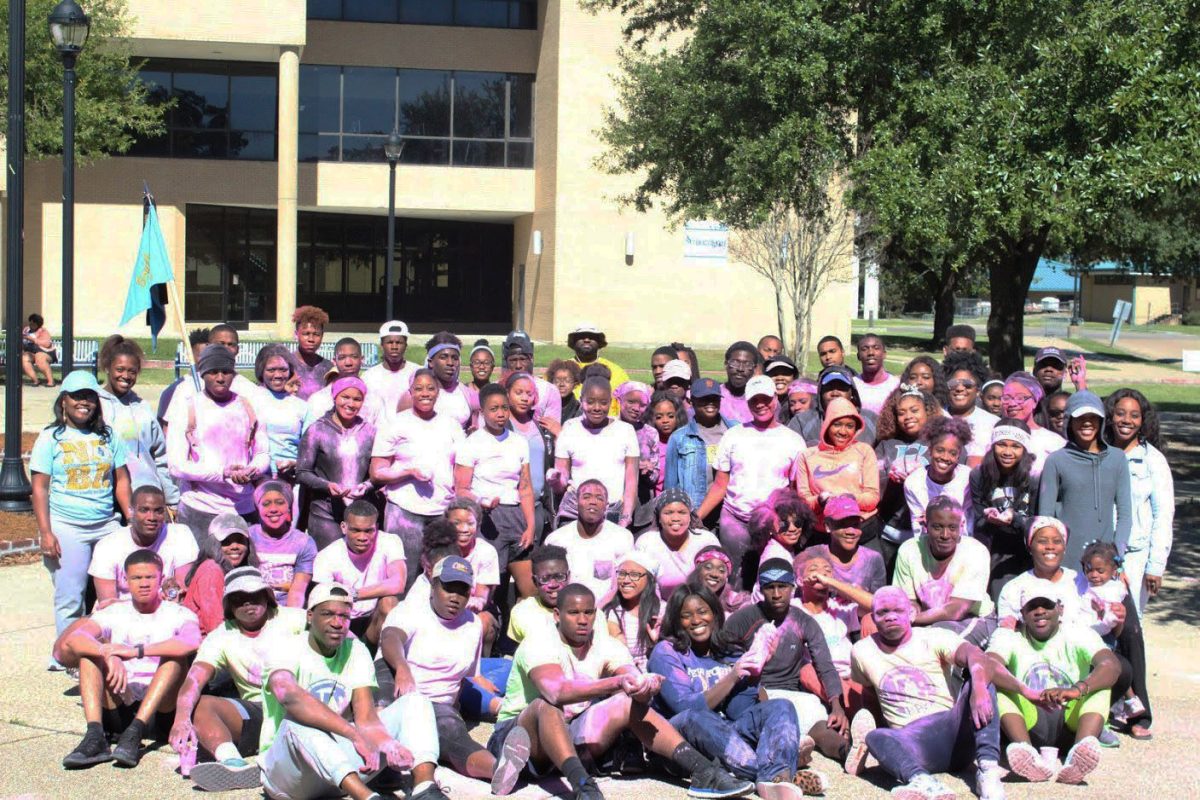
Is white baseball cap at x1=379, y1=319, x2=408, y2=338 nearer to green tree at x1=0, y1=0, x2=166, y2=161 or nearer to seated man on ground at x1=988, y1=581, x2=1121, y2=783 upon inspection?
seated man on ground at x1=988, y1=581, x2=1121, y2=783

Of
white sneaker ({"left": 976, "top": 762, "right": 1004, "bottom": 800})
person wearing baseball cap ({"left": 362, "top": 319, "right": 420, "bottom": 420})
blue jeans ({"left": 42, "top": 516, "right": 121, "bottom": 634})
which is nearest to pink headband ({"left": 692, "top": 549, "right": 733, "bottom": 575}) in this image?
white sneaker ({"left": 976, "top": 762, "right": 1004, "bottom": 800})

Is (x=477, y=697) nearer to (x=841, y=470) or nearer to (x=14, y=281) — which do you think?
(x=841, y=470)

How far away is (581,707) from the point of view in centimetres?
622

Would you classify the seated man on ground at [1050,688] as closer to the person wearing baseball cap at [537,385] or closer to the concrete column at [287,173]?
the person wearing baseball cap at [537,385]

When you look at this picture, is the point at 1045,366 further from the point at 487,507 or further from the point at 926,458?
the point at 487,507

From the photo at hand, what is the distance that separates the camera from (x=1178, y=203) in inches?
710

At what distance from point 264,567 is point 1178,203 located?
1484cm

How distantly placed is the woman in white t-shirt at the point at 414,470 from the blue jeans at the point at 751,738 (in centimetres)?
234

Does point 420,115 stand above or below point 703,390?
above

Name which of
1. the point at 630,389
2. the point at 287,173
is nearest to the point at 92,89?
the point at 287,173

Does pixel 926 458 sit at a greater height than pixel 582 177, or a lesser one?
lesser

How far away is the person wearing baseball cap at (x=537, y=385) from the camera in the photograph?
9.17 meters

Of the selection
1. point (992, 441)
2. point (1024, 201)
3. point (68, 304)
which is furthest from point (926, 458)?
point (68, 304)

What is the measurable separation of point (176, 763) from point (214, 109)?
3051 centimetres
